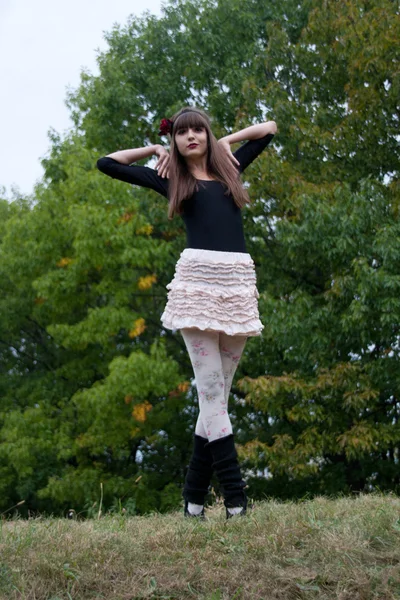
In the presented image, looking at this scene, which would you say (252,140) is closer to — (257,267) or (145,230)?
(257,267)

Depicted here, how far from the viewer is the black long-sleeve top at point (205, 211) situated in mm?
3729

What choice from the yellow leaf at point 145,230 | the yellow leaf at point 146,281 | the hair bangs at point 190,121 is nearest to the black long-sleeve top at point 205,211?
the hair bangs at point 190,121

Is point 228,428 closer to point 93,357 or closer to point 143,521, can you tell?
point 143,521

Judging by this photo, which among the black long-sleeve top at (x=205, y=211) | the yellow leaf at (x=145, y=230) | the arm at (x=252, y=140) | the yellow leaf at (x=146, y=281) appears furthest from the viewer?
the yellow leaf at (x=146, y=281)

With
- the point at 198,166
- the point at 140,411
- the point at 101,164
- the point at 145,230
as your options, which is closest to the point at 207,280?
the point at 198,166

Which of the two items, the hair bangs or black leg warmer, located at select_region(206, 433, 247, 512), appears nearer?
black leg warmer, located at select_region(206, 433, 247, 512)

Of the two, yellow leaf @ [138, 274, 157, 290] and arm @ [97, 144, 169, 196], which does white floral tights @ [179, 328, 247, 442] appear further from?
yellow leaf @ [138, 274, 157, 290]

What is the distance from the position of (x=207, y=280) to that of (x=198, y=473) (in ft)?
3.25

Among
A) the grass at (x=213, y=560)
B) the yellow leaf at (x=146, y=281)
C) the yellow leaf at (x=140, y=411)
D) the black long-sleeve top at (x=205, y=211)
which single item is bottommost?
the yellow leaf at (x=140, y=411)

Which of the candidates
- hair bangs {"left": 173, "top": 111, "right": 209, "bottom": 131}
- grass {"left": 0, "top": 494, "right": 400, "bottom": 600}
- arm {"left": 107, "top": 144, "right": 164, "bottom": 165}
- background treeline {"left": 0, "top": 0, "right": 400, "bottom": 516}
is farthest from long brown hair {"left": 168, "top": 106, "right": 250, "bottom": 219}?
background treeline {"left": 0, "top": 0, "right": 400, "bottom": 516}

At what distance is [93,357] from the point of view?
1586 centimetres

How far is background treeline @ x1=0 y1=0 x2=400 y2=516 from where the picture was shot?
10688 mm

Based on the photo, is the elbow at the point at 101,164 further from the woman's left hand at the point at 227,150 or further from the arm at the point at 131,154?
the woman's left hand at the point at 227,150

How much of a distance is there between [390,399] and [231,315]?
9.12 meters
